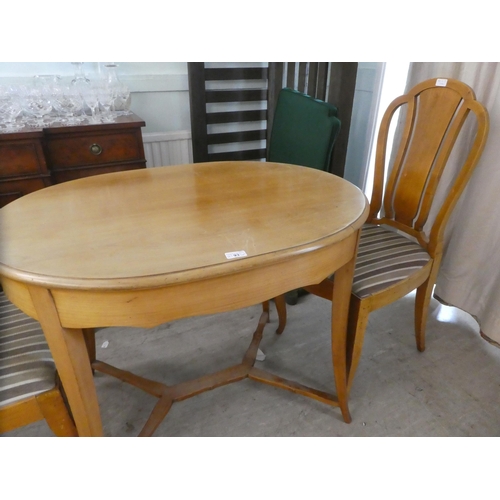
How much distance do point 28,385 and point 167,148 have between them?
1.82 metres

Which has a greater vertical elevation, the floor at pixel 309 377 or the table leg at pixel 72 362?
the table leg at pixel 72 362

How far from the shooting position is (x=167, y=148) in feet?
7.96

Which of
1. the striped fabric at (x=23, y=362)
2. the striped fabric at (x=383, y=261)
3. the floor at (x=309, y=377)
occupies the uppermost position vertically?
the striped fabric at (x=23, y=362)

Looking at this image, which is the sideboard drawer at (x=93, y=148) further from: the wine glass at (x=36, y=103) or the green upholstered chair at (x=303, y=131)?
the green upholstered chair at (x=303, y=131)

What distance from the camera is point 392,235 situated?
Result: 1.65m

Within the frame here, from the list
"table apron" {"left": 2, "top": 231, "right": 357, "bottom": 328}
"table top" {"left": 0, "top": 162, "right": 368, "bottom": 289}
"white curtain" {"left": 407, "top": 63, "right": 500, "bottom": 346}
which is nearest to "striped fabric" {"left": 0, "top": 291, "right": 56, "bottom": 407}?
"table apron" {"left": 2, "top": 231, "right": 357, "bottom": 328}

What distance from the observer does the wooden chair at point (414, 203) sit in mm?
1359

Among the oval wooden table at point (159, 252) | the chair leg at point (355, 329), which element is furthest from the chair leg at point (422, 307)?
the oval wooden table at point (159, 252)

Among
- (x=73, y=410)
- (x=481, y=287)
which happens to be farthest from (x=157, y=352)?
(x=481, y=287)

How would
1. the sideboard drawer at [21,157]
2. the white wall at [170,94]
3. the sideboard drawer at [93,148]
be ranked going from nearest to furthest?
the sideboard drawer at [21,157] < the sideboard drawer at [93,148] < the white wall at [170,94]

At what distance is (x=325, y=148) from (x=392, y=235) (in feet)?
1.67

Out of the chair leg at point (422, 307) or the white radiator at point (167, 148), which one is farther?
the white radiator at point (167, 148)

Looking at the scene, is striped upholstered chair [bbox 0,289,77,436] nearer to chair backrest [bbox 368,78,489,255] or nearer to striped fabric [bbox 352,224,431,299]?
striped fabric [bbox 352,224,431,299]

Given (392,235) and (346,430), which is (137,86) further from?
(346,430)
